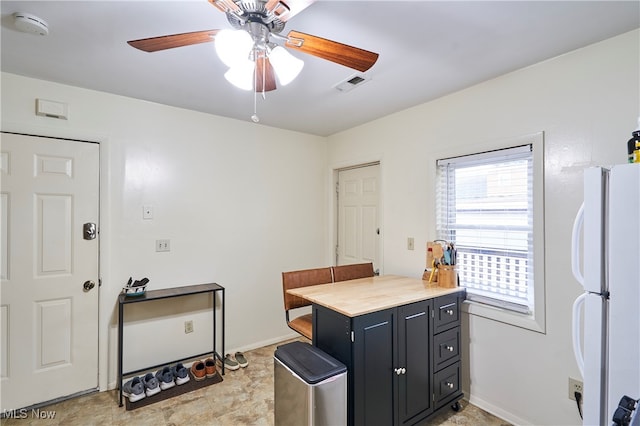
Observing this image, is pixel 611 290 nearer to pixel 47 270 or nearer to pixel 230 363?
pixel 230 363

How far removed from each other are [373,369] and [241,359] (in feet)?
5.52

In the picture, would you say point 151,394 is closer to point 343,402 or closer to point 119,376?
point 119,376

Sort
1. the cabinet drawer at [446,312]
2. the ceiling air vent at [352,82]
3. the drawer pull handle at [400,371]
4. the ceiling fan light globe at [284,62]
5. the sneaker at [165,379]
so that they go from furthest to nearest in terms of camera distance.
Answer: the sneaker at [165,379]
the ceiling air vent at [352,82]
the cabinet drawer at [446,312]
the drawer pull handle at [400,371]
the ceiling fan light globe at [284,62]

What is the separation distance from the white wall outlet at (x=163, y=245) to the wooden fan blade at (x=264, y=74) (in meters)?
1.79

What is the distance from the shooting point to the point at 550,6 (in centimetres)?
143

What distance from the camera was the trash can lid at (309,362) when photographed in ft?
5.19

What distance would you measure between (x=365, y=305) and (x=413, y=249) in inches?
45.7

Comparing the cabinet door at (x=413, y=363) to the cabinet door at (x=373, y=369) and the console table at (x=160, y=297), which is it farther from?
the console table at (x=160, y=297)

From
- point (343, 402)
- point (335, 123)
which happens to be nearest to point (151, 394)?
point (343, 402)

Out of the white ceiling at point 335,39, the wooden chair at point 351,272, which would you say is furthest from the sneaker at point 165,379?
the white ceiling at point 335,39

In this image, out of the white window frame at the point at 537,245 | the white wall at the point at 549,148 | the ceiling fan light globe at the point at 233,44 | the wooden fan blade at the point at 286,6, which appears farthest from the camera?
the white window frame at the point at 537,245

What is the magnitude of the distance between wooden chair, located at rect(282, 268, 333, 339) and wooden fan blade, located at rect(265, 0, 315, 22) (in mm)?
1795

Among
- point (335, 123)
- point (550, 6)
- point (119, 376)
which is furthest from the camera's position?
point (335, 123)

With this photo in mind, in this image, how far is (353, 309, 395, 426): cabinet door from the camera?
5.45 feet
